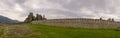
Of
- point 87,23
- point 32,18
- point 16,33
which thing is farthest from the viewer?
point 32,18

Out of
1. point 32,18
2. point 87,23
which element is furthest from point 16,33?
point 32,18

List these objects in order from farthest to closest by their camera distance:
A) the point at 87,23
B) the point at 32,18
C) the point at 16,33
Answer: the point at 32,18 < the point at 87,23 < the point at 16,33

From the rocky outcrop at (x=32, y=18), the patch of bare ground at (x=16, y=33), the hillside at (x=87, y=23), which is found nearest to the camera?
the patch of bare ground at (x=16, y=33)

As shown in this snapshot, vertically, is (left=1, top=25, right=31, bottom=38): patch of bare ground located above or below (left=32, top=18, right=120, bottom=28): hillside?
below

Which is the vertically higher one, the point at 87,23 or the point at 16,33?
the point at 87,23

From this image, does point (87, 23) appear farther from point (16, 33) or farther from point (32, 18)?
point (32, 18)

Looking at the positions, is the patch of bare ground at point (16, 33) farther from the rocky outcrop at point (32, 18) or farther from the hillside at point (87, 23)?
the rocky outcrop at point (32, 18)

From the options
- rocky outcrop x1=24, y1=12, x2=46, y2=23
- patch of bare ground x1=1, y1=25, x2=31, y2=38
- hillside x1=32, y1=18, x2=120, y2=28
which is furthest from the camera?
rocky outcrop x1=24, y1=12, x2=46, y2=23

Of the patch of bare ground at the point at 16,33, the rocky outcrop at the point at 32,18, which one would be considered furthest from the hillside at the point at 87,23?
the rocky outcrop at the point at 32,18

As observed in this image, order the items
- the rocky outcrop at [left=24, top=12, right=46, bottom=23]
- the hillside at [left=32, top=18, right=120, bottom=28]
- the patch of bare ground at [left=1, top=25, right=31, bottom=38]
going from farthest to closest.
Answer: the rocky outcrop at [left=24, top=12, right=46, bottom=23]
the hillside at [left=32, top=18, right=120, bottom=28]
the patch of bare ground at [left=1, top=25, right=31, bottom=38]

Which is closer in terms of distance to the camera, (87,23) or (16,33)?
(16,33)

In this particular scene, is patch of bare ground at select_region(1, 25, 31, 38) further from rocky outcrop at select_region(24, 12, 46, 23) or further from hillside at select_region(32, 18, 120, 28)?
rocky outcrop at select_region(24, 12, 46, 23)

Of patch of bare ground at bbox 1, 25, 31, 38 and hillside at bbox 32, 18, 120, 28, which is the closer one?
patch of bare ground at bbox 1, 25, 31, 38

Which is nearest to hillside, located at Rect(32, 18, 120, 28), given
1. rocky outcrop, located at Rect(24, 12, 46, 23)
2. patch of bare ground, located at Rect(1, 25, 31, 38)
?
patch of bare ground, located at Rect(1, 25, 31, 38)
